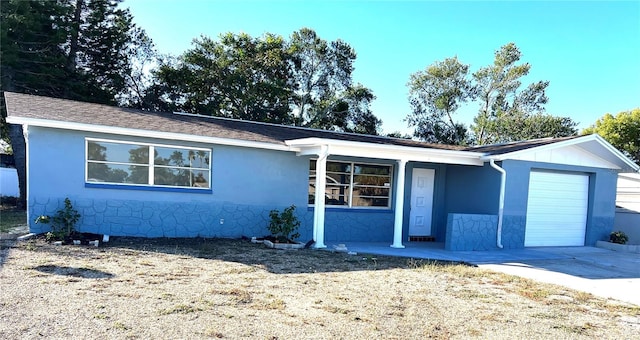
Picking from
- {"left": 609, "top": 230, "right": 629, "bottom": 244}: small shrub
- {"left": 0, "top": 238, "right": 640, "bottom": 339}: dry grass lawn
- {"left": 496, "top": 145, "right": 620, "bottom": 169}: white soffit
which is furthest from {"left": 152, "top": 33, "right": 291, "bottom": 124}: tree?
{"left": 609, "top": 230, "right": 629, "bottom": 244}: small shrub

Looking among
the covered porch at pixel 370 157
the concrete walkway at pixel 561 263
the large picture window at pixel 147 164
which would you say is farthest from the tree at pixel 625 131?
the large picture window at pixel 147 164

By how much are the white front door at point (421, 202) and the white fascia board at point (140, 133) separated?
157 inches

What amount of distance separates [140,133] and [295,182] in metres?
3.89

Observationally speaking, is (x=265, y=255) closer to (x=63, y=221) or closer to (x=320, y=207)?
(x=320, y=207)

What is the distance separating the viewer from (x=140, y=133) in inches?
352

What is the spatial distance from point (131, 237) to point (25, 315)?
5.15 metres

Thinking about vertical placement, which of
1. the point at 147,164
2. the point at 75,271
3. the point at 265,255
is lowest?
the point at 265,255

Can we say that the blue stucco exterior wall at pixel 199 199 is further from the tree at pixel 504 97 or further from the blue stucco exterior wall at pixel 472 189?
the tree at pixel 504 97

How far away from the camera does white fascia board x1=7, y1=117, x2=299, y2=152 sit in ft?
27.0

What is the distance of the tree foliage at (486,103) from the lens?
1097 inches

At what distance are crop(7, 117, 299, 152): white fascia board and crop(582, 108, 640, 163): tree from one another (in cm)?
2385

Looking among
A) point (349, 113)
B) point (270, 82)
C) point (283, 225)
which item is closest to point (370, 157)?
point (283, 225)

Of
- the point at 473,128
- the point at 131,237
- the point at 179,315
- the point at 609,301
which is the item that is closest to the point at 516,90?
the point at 473,128

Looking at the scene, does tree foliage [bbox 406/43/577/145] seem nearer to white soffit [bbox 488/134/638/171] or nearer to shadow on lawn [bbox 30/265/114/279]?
white soffit [bbox 488/134/638/171]
